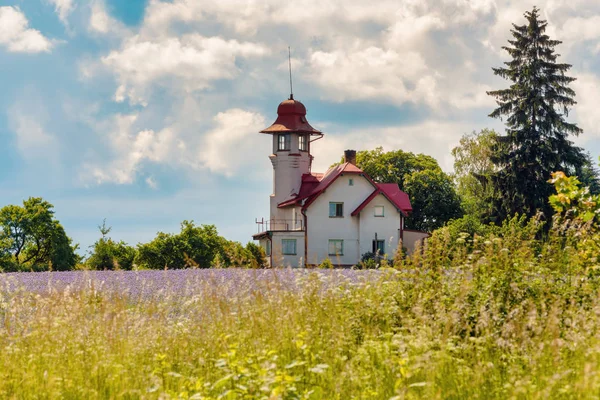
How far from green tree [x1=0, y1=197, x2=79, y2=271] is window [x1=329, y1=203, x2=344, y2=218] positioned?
16609 millimetres

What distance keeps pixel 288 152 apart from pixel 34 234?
1821 cm

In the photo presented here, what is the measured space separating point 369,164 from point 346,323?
179ft

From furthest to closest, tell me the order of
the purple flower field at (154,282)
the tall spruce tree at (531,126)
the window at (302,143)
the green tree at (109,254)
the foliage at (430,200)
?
the foliage at (430,200) → the window at (302,143) → the tall spruce tree at (531,126) → the green tree at (109,254) → the purple flower field at (154,282)

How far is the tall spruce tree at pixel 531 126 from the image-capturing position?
46.9 meters

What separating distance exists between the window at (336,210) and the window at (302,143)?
20.4ft

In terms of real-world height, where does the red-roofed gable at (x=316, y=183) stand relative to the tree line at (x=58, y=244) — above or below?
above

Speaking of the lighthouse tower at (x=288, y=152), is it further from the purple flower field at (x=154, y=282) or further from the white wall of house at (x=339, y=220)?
the purple flower field at (x=154, y=282)

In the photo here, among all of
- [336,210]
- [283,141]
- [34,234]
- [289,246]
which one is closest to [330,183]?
[336,210]

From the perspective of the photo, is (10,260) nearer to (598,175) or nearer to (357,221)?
(357,221)

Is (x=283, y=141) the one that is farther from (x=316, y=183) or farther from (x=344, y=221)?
(x=344, y=221)

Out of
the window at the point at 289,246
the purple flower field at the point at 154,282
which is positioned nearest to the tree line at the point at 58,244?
the window at the point at 289,246

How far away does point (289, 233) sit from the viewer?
49.0 metres

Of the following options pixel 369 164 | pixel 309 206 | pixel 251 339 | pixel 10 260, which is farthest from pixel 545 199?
pixel 251 339

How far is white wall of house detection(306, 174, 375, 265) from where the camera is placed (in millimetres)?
48969
